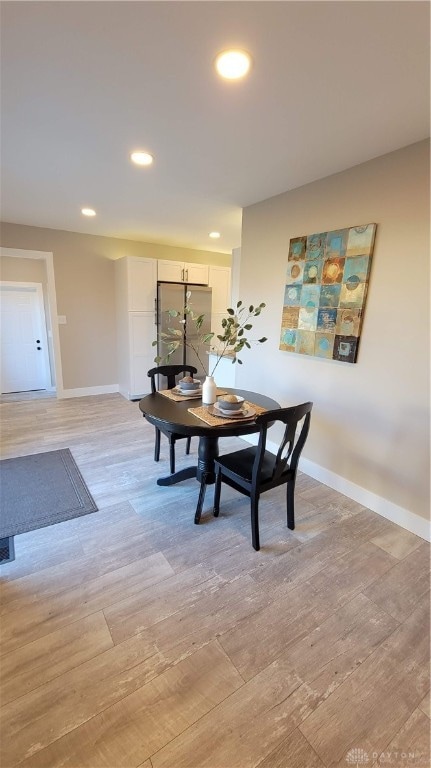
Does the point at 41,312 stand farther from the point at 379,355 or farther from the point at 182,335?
the point at 379,355

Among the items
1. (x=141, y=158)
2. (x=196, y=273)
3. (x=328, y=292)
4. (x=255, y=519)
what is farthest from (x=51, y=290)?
(x=255, y=519)

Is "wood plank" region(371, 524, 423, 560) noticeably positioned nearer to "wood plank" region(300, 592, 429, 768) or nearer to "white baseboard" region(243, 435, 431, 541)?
"white baseboard" region(243, 435, 431, 541)

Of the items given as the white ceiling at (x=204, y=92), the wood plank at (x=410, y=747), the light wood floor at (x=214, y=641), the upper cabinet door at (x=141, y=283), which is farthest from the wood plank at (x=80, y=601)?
the upper cabinet door at (x=141, y=283)

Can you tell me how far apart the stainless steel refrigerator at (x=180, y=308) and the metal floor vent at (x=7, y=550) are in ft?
10.3

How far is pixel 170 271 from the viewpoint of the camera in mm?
4785

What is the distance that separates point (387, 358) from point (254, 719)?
203 centimetres

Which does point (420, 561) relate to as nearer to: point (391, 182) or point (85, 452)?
point (391, 182)

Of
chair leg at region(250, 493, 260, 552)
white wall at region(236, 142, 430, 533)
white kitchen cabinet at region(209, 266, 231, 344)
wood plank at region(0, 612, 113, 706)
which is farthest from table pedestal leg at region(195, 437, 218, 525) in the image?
white kitchen cabinet at region(209, 266, 231, 344)

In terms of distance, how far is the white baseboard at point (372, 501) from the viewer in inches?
83.5

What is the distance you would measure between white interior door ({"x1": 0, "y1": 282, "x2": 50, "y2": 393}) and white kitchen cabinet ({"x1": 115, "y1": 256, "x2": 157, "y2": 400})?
1694mm

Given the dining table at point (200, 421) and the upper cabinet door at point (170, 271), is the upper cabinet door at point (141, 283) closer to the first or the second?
the upper cabinet door at point (170, 271)

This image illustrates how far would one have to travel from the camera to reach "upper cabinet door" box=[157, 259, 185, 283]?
470 cm

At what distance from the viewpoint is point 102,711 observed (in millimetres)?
1145

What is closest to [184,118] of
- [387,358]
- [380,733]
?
[387,358]
